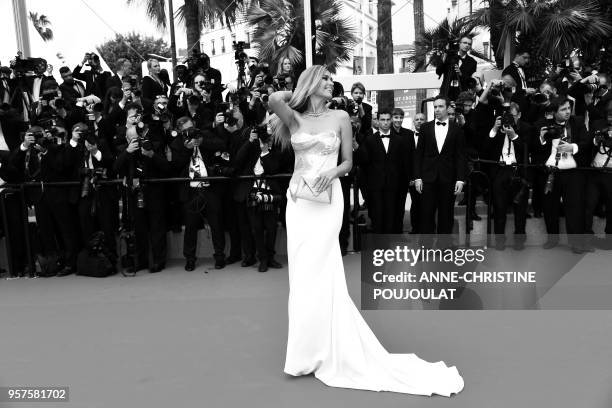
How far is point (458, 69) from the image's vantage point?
28.6 ft

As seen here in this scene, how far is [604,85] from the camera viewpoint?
8.34 m

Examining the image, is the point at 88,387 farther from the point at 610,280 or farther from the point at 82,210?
the point at 610,280

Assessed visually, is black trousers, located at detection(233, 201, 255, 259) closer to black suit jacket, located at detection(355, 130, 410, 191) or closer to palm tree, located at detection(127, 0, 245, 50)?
black suit jacket, located at detection(355, 130, 410, 191)

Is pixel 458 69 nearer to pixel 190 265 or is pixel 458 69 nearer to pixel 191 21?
pixel 190 265

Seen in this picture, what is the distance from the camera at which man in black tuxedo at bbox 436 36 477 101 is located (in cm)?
870

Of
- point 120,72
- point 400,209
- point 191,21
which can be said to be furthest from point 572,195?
point 191,21

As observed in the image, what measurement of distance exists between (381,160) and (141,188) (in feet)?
8.69

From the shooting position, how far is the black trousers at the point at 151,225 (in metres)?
7.27

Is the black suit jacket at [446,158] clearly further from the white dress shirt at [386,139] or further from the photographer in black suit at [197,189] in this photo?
the photographer in black suit at [197,189]

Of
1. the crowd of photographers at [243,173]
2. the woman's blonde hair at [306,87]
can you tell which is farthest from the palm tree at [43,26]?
the woman's blonde hair at [306,87]

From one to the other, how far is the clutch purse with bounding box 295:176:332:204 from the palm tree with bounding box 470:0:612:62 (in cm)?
914

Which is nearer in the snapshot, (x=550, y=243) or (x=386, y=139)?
(x=386, y=139)

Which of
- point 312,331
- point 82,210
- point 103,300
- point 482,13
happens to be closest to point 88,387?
point 312,331

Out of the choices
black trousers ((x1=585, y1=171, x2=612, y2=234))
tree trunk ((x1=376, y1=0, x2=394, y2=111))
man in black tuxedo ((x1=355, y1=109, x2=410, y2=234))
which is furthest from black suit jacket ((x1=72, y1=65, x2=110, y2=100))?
tree trunk ((x1=376, y1=0, x2=394, y2=111))
